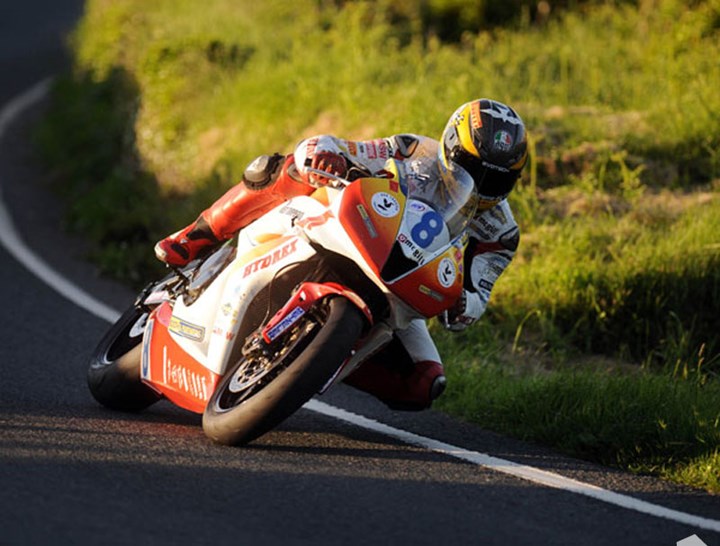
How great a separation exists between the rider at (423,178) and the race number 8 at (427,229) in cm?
43

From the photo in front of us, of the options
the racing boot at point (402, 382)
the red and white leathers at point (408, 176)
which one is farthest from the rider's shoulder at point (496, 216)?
the racing boot at point (402, 382)

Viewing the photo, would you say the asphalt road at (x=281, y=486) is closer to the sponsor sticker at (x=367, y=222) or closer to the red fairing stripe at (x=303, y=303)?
the red fairing stripe at (x=303, y=303)

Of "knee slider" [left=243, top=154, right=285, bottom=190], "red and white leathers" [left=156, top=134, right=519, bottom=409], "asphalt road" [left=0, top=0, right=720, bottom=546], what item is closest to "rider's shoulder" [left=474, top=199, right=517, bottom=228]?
"red and white leathers" [left=156, top=134, right=519, bottom=409]

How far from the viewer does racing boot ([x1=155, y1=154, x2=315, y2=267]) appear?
679 centimetres

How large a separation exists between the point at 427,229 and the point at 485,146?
64cm

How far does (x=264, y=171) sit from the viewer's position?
22.5 feet

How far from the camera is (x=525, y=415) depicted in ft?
24.2

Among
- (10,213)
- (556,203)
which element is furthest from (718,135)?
(10,213)

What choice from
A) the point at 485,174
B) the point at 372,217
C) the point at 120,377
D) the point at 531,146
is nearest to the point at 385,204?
the point at 372,217

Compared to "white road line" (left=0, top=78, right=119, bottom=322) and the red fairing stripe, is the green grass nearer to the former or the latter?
"white road line" (left=0, top=78, right=119, bottom=322)

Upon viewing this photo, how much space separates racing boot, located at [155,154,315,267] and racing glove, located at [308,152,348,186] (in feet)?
0.42

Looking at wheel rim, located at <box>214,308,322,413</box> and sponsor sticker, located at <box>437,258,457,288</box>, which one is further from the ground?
sponsor sticker, located at <box>437,258,457,288</box>

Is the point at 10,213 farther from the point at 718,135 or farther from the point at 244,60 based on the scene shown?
the point at 718,135

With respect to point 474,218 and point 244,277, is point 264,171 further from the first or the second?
point 474,218
